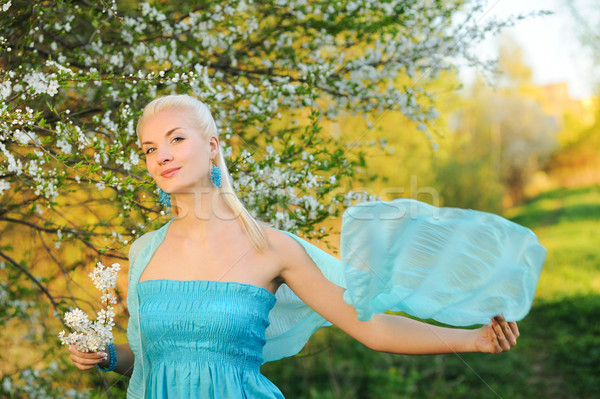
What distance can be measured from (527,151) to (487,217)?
28.2 metres

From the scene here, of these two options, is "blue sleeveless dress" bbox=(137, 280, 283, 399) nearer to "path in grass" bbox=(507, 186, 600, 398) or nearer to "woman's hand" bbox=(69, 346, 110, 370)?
"woman's hand" bbox=(69, 346, 110, 370)

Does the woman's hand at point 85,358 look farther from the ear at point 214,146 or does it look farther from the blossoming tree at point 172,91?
the ear at point 214,146

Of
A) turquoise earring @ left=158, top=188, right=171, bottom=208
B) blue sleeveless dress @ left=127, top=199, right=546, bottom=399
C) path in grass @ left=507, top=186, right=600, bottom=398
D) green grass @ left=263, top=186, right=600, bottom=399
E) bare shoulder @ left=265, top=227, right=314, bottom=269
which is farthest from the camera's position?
path in grass @ left=507, top=186, right=600, bottom=398

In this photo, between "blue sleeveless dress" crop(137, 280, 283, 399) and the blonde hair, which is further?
the blonde hair

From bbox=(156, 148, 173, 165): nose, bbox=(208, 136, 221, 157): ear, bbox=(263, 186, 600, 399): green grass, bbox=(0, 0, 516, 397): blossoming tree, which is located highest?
bbox=(0, 0, 516, 397): blossoming tree

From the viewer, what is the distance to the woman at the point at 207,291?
191 cm

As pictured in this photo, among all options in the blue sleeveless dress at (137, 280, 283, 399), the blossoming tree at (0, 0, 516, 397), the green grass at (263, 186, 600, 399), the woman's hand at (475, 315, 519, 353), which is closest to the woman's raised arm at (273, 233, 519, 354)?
the woman's hand at (475, 315, 519, 353)

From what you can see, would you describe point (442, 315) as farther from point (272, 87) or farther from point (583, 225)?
point (583, 225)

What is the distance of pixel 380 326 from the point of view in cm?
191

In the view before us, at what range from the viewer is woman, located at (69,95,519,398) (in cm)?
191

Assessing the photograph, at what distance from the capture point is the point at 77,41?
314 cm

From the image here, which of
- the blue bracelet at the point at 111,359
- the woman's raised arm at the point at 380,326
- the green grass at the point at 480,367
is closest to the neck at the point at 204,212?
the woman's raised arm at the point at 380,326

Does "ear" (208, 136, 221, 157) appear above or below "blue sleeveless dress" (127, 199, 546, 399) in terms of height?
above

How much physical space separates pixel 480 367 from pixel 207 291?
19.9 ft
